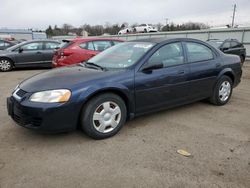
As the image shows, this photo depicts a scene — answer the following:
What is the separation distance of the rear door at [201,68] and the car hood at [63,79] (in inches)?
63.5

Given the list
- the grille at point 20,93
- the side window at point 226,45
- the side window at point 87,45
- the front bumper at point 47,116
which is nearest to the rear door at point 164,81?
the front bumper at point 47,116

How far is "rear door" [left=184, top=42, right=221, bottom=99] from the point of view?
4.55 m

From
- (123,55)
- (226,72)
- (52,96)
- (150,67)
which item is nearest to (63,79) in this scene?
(52,96)

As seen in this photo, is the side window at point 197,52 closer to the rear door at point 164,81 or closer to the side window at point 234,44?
the rear door at point 164,81

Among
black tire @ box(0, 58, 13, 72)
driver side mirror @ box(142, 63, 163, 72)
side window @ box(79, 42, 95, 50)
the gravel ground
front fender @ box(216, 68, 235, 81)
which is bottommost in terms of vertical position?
the gravel ground

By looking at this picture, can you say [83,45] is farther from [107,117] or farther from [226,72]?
[107,117]

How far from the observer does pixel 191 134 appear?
3.80 m

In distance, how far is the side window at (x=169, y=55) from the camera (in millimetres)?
Answer: 4086

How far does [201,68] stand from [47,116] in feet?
9.69

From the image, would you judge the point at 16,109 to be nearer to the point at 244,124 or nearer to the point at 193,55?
the point at 193,55

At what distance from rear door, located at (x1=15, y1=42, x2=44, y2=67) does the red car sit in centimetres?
315

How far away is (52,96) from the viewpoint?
326 cm

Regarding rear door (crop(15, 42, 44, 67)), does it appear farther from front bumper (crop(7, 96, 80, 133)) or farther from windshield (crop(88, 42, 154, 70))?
front bumper (crop(7, 96, 80, 133))

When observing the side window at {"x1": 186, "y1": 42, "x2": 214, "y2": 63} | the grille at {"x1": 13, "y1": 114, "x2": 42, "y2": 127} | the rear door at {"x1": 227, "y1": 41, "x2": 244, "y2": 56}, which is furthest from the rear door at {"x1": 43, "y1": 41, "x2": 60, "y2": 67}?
the rear door at {"x1": 227, "y1": 41, "x2": 244, "y2": 56}
